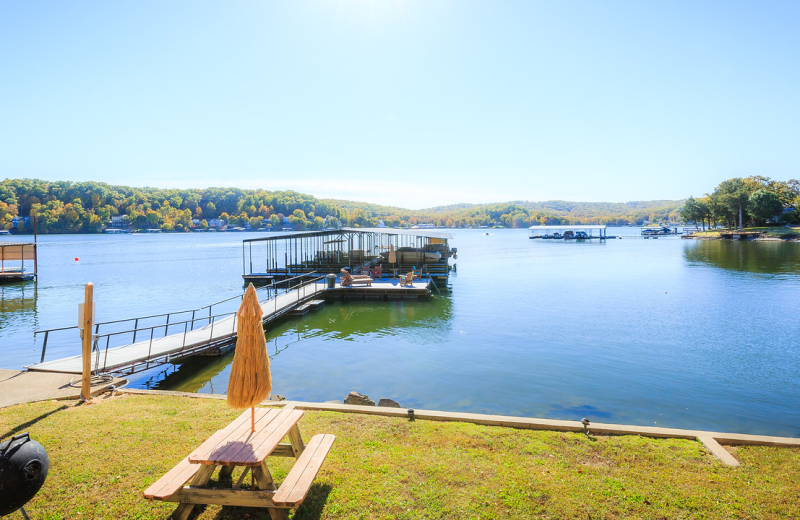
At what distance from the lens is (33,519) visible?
4137mm

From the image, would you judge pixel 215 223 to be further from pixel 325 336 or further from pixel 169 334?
pixel 325 336

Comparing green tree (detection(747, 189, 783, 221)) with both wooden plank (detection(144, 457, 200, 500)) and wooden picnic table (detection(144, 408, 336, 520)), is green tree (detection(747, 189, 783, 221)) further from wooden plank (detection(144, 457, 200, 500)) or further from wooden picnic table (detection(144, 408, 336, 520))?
wooden plank (detection(144, 457, 200, 500))

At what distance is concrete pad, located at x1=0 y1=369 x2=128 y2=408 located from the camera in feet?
25.6

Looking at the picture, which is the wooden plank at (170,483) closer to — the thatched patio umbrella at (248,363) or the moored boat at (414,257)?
the thatched patio umbrella at (248,363)

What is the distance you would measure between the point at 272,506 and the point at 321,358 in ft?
36.3

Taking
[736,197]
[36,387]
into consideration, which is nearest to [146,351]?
[36,387]

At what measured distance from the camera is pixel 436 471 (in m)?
5.20

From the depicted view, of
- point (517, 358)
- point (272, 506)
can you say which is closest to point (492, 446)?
point (272, 506)

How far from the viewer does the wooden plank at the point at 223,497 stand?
3881 mm

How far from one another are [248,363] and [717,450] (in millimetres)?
6421

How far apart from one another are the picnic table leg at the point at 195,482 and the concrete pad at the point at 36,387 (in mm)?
5641

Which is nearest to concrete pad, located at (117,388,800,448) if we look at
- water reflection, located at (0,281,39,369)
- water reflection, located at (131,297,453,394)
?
water reflection, located at (131,297,453,394)

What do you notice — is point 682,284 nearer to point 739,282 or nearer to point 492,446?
point 739,282

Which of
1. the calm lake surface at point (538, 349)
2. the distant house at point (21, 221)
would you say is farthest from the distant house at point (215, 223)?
the calm lake surface at point (538, 349)
